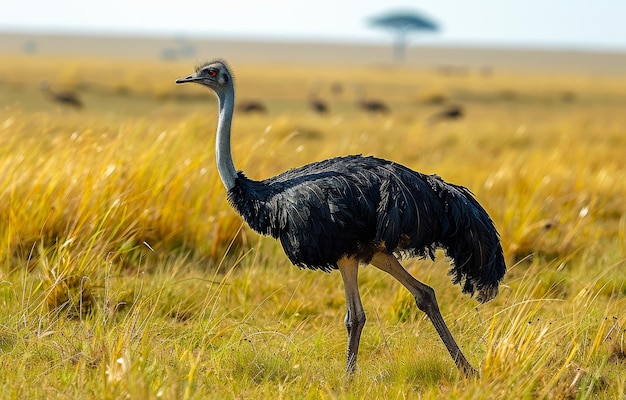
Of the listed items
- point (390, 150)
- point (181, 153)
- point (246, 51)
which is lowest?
point (246, 51)

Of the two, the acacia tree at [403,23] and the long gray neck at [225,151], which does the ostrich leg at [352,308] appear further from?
the acacia tree at [403,23]

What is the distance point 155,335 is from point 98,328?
23.6 inches

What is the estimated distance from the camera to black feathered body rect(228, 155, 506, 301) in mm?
4137

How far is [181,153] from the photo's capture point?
7.30 m

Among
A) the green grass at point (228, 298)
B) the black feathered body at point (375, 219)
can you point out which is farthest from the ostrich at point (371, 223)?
the green grass at point (228, 298)

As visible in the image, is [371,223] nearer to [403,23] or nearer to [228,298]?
[228,298]

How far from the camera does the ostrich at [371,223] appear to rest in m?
4.14

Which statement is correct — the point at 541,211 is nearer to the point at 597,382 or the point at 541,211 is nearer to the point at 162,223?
the point at 162,223

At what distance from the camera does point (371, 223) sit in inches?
165

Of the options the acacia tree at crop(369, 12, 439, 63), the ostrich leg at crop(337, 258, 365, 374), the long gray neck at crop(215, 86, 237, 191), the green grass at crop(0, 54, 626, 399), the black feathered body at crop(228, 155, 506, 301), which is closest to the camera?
the green grass at crop(0, 54, 626, 399)

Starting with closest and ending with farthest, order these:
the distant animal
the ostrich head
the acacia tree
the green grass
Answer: the green grass < the ostrich head < the distant animal < the acacia tree

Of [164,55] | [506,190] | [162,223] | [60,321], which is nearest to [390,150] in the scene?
[506,190]

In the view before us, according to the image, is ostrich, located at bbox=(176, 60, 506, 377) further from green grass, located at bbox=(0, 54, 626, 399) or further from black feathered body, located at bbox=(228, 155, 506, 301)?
green grass, located at bbox=(0, 54, 626, 399)

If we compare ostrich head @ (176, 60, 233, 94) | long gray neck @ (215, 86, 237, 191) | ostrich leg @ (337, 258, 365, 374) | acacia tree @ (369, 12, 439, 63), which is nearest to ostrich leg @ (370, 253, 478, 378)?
ostrich leg @ (337, 258, 365, 374)
